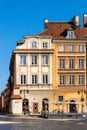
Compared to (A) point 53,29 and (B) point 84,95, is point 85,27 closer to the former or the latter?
(A) point 53,29

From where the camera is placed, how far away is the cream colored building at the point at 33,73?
92.2 metres

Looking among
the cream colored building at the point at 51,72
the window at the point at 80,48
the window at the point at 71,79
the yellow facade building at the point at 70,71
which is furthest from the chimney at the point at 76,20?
the window at the point at 71,79

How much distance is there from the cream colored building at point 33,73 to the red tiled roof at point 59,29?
2.84 m

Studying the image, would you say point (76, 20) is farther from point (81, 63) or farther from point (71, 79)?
point (71, 79)

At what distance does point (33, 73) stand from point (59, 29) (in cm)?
1129

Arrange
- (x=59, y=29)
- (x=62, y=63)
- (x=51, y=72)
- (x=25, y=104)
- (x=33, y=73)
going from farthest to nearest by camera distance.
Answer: (x=59, y=29)
(x=62, y=63)
(x=51, y=72)
(x=33, y=73)
(x=25, y=104)

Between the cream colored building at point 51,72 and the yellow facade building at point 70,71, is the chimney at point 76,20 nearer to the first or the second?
the yellow facade building at point 70,71

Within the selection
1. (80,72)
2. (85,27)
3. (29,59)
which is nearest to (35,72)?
(29,59)

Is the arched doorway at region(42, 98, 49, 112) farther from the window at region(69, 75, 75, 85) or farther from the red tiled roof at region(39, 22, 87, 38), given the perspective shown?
the red tiled roof at region(39, 22, 87, 38)

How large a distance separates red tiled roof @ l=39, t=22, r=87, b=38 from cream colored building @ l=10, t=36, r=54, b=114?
284 centimetres

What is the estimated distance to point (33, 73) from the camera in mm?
92625

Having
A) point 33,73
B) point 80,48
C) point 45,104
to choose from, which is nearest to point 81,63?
point 80,48

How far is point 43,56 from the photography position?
307 feet

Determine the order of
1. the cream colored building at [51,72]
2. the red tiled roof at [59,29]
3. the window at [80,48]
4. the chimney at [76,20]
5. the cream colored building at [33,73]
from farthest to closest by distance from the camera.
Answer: the chimney at [76,20] → the red tiled roof at [59,29] → the window at [80,48] → the cream colored building at [51,72] → the cream colored building at [33,73]
